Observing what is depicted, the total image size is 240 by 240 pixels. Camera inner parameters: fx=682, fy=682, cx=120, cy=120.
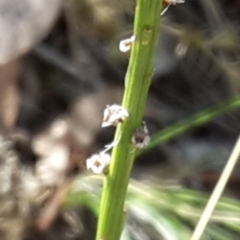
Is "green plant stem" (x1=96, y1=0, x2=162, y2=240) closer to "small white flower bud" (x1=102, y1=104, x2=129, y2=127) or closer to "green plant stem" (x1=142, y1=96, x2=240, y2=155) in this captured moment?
"small white flower bud" (x1=102, y1=104, x2=129, y2=127)

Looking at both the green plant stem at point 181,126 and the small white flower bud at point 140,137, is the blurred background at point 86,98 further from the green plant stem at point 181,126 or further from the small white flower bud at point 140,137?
the small white flower bud at point 140,137

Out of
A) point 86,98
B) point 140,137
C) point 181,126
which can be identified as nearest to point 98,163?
point 140,137

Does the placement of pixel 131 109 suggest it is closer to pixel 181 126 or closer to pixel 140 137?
pixel 140 137

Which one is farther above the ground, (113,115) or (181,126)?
(181,126)

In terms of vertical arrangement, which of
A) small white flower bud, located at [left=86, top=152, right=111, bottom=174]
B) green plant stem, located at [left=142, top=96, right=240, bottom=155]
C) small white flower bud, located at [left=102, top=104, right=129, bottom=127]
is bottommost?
small white flower bud, located at [left=86, top=152, right=111, bottom=174]

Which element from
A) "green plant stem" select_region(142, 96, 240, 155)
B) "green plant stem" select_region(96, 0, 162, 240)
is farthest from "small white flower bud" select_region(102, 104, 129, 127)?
"green plant stem" select_region(142, 96, 240, 155)

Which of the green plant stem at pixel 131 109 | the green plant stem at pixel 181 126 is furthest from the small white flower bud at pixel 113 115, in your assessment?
the green plant stem at pixel 181 126
